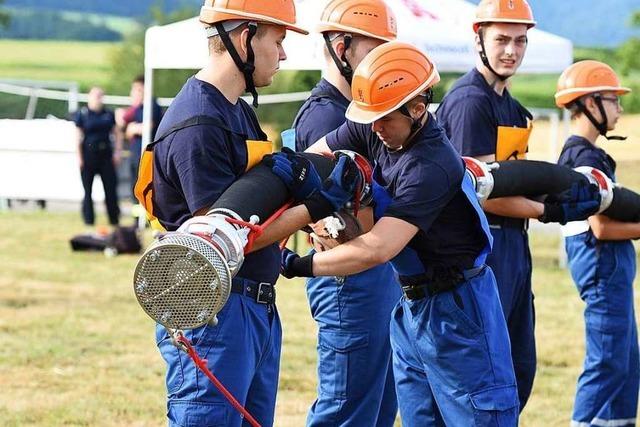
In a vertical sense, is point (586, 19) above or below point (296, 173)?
below

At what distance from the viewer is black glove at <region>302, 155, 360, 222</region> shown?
432cm

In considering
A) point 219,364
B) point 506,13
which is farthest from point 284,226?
point 506,13

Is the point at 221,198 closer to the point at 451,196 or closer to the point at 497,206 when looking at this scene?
the point at 451,196

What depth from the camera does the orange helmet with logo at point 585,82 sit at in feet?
23.0

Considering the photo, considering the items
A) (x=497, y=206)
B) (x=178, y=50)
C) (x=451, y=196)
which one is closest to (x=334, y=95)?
(x=497, y=206)

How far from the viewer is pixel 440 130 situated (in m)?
4.70

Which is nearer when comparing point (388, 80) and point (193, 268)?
point (193, 268)

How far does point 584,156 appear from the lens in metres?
6.77

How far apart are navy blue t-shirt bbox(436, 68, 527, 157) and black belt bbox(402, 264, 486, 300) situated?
1.38 m

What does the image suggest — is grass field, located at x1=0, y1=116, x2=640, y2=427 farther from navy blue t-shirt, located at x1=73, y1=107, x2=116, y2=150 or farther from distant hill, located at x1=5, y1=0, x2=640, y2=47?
distant hill, located at x1=5, y1=0, x2=640, y2=47

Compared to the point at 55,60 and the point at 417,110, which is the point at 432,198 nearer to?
the point at 417,110

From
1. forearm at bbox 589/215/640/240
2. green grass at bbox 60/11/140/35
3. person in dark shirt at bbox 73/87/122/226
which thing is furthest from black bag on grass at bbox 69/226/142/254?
green grass at bbox 60/11/140/35

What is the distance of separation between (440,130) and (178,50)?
967cm

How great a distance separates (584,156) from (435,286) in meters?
2.28
